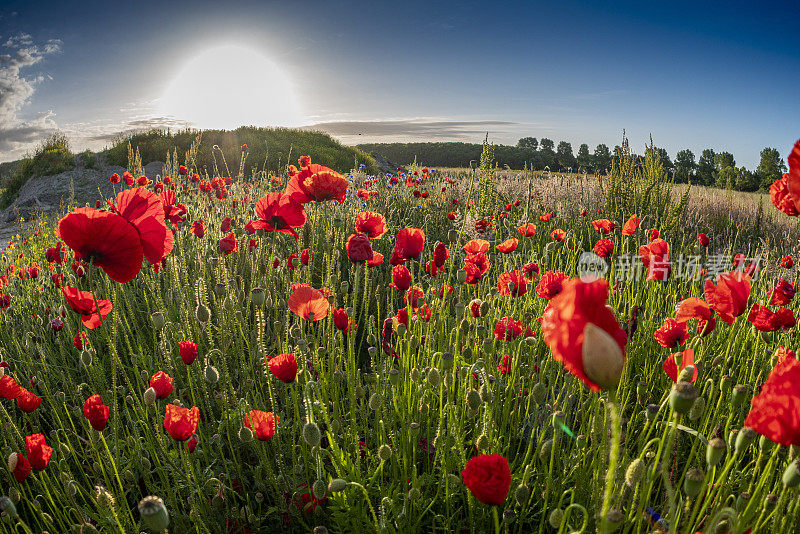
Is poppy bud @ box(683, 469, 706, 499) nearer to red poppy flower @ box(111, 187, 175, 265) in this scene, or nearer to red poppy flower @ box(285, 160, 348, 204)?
red poppy flower @ box(111, 187, 175, 265)

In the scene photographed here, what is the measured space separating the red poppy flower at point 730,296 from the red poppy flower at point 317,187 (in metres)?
1.46

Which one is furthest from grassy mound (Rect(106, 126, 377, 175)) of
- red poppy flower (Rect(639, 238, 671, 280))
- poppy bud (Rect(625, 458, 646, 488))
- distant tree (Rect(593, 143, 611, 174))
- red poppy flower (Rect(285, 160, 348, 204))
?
poppy bud (Rect(625, 458, 646, 488))

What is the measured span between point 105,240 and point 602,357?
129 centimetres

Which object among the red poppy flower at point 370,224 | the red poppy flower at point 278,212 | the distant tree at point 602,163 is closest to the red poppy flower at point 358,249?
the red poppy flower at point 370,224

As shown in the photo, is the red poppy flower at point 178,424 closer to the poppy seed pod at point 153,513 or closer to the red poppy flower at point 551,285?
the poppy seed pod at point 153,513

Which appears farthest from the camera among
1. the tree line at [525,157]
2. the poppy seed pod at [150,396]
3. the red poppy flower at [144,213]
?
the tree line at [525,157]

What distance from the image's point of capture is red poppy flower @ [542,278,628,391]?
0.63 metres

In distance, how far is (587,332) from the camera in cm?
65

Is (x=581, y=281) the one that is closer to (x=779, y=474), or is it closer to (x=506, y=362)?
(x=506, y=362)

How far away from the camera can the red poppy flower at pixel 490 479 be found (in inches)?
36.7

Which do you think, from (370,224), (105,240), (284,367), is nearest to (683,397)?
(284,367)

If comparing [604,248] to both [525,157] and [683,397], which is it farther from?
[525,157]

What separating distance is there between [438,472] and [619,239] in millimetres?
4296

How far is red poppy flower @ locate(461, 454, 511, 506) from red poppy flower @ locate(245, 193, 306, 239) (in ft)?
4.81
